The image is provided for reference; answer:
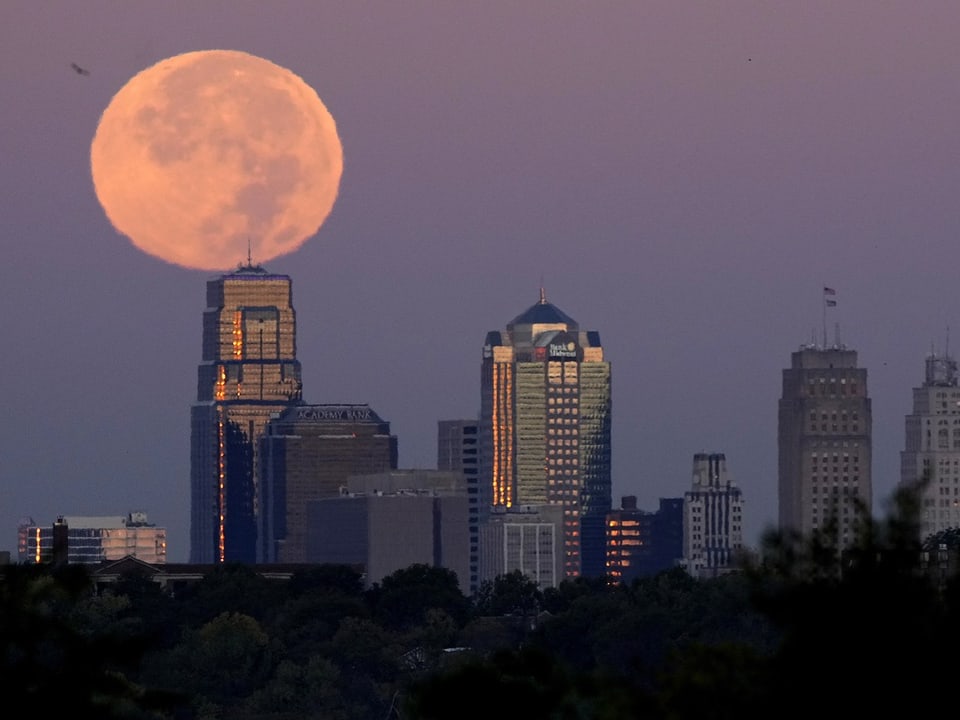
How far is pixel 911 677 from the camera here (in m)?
A: 45.7

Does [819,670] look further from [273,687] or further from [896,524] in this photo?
[273,687]

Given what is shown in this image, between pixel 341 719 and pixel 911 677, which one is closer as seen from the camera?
pixel 911 677

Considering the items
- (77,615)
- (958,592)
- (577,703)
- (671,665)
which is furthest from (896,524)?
(77,615)

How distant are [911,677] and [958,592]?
2577mm

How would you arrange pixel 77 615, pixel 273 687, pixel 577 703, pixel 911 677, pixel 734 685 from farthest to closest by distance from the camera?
pixel 273 687
pixel 77 615
pixel 577 703
pixel 734 685
pixel 911 677

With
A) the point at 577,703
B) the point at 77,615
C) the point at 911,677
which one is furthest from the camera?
the point at 77,615

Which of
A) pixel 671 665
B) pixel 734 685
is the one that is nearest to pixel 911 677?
pixel 734 685

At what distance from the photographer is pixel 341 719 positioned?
191375mm

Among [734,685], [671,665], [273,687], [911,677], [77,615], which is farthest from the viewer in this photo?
[273,687]

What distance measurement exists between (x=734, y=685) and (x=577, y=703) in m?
9.72

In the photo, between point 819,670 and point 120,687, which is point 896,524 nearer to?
point 819,670

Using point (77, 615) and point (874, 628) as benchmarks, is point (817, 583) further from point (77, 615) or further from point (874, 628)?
point (77, 615)

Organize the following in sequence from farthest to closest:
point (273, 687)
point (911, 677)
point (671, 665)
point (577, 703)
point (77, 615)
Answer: point (273, 687)
point (77, 615)
point (577, 703)
point (671, 665)
point (911, 677)

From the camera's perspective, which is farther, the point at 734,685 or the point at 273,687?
the point at 273,687
